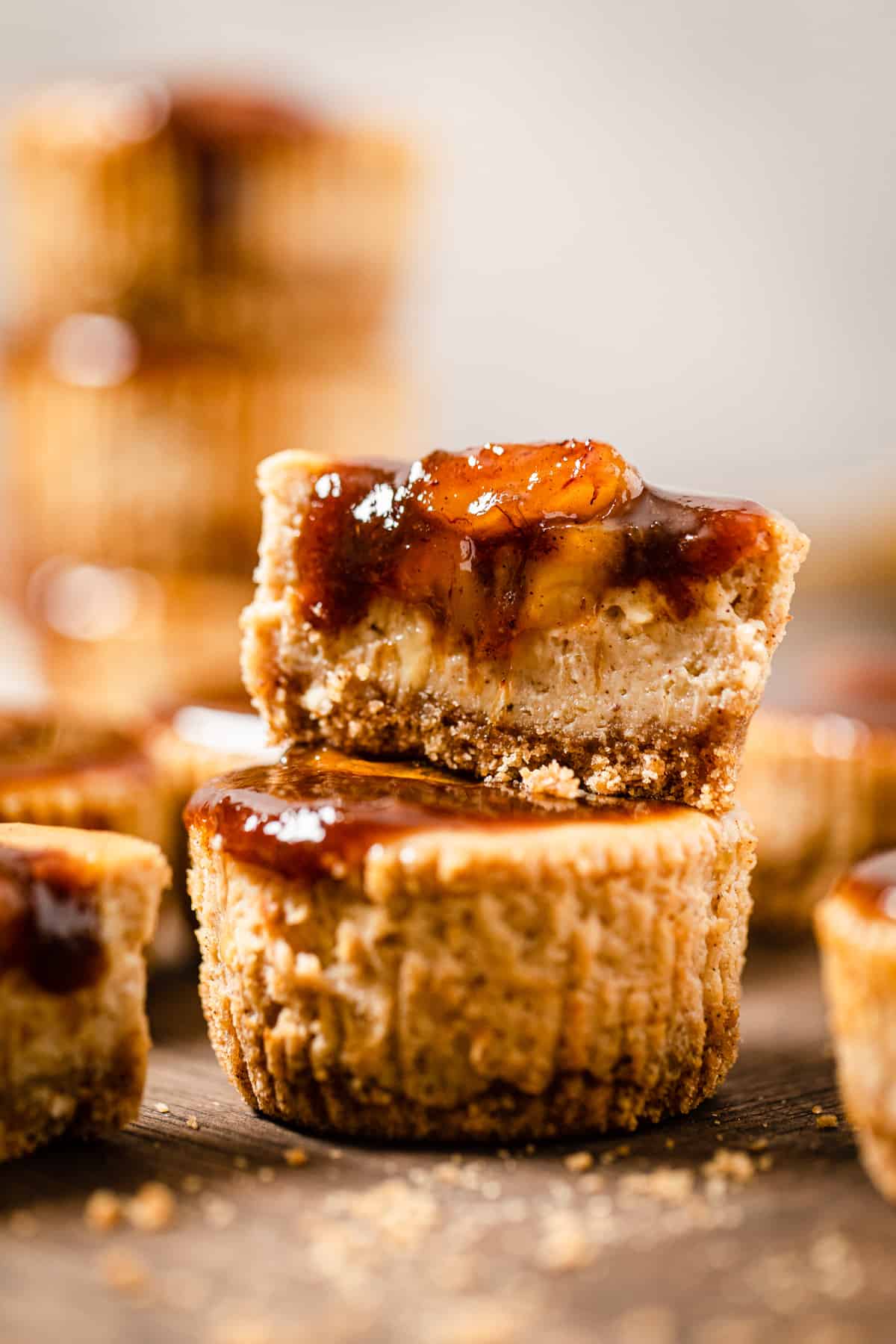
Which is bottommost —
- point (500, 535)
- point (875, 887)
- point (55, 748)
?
point (55, 748)

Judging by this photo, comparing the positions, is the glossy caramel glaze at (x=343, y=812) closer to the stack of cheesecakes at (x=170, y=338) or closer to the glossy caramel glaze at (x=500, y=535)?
the glossy caramel glaze at (x=500, y=535)

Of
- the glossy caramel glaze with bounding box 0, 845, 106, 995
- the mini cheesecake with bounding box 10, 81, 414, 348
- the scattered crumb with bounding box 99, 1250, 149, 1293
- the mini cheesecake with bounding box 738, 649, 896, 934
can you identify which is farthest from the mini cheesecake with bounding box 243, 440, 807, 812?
the mini cheesecake with bounding box 10, 81, 414, 348

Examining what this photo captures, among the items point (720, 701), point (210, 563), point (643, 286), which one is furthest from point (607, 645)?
point (643, 286)

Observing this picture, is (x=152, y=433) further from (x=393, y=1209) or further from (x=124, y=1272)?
(x=124, y=1272)

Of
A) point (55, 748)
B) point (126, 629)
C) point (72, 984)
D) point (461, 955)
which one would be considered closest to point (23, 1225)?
point (72, 984)

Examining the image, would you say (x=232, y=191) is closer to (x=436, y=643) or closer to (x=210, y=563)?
(x=210, y=563)

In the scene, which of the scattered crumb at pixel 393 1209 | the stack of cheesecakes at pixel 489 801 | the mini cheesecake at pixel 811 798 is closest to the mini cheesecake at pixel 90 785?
the stack of cheesecakes at pixel 489 801

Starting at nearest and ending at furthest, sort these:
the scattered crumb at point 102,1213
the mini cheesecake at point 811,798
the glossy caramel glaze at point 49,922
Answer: the scattered crumb at point 102,1213
the glossy caramel glaze at point 49,922
the mini cheesecake at point 811,798

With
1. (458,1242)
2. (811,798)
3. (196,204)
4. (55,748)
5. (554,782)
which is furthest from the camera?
(196,204)
